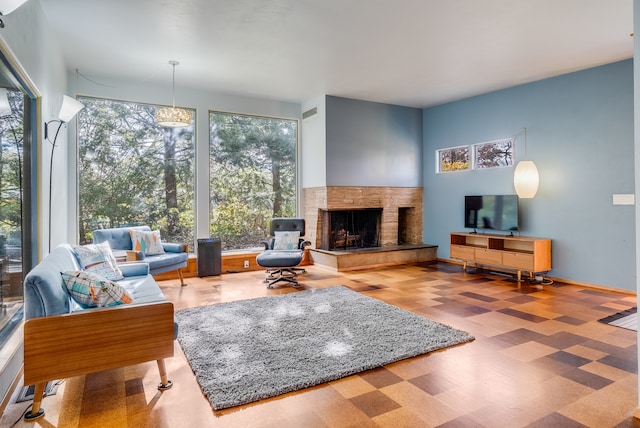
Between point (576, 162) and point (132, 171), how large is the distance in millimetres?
6280

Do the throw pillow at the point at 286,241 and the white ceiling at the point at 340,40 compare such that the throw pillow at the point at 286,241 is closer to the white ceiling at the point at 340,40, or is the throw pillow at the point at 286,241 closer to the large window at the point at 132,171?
the large window at the point at 132,171

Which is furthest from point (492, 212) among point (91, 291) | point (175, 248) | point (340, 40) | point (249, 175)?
point (91, 291)

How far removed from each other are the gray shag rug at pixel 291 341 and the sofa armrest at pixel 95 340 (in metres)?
0.43

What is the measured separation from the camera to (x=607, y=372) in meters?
2.47

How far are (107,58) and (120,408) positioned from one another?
4152mm

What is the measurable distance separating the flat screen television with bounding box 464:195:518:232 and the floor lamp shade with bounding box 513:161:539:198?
23 centimetres

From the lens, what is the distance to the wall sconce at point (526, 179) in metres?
5.25

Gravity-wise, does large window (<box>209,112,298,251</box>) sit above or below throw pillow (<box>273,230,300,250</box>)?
above

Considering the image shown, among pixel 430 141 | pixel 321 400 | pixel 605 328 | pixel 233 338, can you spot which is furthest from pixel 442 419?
pixel 430 141

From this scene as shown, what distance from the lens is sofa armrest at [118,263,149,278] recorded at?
3598 millimetres

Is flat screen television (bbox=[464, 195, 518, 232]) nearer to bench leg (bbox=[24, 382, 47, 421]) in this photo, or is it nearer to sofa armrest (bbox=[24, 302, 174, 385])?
sofa armrest (bbox=[24, 302, 174, 385])

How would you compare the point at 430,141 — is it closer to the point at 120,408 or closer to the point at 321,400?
the point at 321,400

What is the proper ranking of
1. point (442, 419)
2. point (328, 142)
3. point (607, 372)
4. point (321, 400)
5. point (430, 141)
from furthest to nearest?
point (430, 141) → point (328, 142) → point (607, 372) → point (321, 400) → point (442, 419)

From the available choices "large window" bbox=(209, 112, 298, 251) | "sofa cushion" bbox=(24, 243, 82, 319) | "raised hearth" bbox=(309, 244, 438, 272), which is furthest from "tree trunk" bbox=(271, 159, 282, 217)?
"sofa cushion" bbox=(24, 243, 82, 319)
